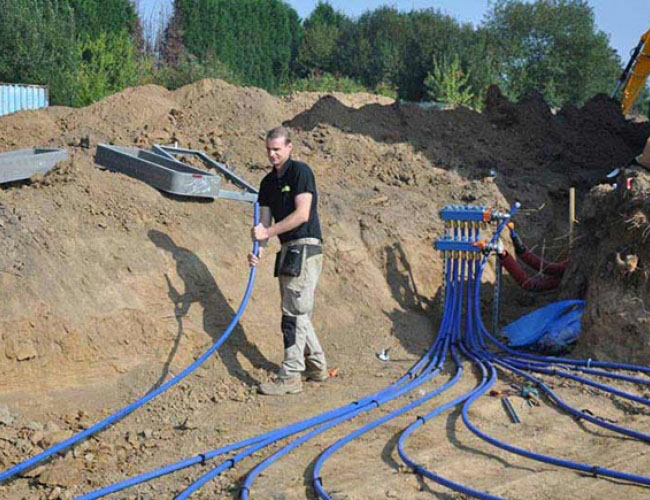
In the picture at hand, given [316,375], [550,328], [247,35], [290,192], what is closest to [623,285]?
[550,328]

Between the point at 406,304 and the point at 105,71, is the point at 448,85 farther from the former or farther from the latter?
the point at 406,304

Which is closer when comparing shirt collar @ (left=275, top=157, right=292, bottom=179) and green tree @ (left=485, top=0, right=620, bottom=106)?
shirt collar @ (left=275, top=157, right=292, bottom=179)

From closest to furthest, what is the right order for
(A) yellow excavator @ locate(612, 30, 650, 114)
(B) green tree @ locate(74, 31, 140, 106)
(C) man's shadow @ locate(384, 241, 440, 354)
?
1. (C) man's shadow @ locate(384, 241, 440, 354)
2. (A) yellow excavator @ locate(612, 30, 650, 114)
3. (B) green tree @ locate(74, 31, 140, 106)

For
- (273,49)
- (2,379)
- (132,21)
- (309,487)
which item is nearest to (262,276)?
(2,379)

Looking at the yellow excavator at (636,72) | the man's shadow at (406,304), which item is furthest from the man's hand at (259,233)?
the yellow excavator at (636,72)

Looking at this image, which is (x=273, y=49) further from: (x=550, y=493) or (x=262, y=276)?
(x=550, y=493)

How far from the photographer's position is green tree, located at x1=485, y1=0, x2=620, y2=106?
32125mm

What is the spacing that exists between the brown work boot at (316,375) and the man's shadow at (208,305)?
1.06 ft

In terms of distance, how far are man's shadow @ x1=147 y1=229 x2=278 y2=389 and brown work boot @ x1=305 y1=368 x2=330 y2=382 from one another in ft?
1.06

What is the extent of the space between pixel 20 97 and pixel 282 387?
13473 millimetres

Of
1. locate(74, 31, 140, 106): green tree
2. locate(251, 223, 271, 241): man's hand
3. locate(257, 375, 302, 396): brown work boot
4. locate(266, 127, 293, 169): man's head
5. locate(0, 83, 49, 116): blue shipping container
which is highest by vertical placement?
locate(74, 31, 140, 106): green tree

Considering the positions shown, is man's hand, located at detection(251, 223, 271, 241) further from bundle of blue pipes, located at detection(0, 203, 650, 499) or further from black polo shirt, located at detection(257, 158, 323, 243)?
black polo shirt, located at detection(257, 158, 323, 243)

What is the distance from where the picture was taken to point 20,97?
17938 millimetres

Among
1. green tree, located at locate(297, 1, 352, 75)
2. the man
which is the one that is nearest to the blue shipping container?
the man
